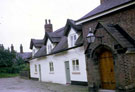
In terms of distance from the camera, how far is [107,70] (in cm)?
1250

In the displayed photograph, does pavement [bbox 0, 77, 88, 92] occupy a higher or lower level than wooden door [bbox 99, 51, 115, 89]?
lower

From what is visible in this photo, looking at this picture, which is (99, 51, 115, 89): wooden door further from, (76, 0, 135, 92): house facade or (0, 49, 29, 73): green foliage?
(0, 49, 29, 73): green foliage

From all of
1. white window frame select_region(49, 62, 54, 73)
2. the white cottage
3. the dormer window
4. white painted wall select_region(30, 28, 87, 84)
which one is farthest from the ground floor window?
white window frame select_region(49, 62, 54, 73)

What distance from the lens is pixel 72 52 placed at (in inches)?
710

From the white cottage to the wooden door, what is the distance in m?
3.35

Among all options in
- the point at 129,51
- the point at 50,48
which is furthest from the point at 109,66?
the point at 50,48

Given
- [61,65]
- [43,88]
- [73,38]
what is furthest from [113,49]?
[61,65]

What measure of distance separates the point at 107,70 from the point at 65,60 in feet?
24.8

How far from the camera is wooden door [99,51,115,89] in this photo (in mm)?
12203

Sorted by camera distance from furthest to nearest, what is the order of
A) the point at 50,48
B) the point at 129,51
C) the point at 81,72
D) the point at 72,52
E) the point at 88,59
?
the point at 50,48 → the point at 72,52 → the point at 81,72 → the point at 88,59 → the point at 129,51

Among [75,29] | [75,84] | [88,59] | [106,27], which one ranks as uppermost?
[75,29]

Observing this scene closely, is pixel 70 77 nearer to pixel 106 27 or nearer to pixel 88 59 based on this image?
pixel 88 59

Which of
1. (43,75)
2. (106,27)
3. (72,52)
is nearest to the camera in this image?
(106,27)

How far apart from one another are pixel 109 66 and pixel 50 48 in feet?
41.0
